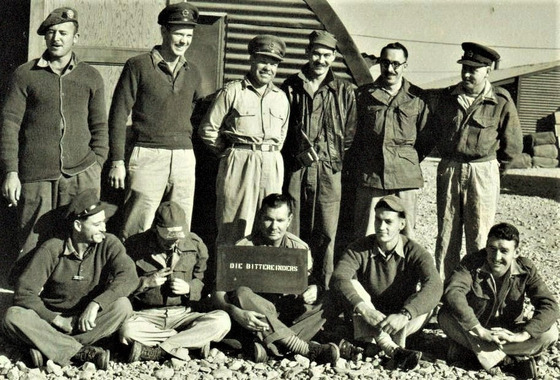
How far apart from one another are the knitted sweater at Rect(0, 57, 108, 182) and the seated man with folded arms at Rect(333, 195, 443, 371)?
2013 millimetres

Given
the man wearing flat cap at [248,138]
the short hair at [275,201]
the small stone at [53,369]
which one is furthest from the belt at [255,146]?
the small stone at [53,369]

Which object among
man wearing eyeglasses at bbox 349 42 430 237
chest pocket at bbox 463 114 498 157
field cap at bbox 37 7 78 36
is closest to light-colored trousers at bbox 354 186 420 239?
man wearing eyeglasses at bbox 349 42 430 237

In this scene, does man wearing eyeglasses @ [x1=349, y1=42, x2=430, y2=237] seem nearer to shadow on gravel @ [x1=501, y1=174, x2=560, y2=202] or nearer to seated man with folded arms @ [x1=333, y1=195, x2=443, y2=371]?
seated man with folded arms @ [x1=333, y1=195, x2=443, y2=371]

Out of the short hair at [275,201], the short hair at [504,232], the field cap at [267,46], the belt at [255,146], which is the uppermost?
the field cap at [267,46]

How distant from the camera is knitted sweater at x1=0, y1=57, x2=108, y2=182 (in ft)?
19.1

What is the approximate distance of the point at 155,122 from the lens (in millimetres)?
6105

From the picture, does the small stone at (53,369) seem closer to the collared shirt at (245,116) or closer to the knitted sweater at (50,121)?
the knitted sweater at (50,121)

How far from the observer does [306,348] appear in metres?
5.42

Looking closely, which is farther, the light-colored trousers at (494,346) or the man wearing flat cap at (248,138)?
the man wearing flat cap at (248,138)

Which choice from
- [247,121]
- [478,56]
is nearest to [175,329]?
[247,121]

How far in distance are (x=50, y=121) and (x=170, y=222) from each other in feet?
3.83

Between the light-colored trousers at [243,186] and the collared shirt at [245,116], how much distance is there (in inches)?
4.6

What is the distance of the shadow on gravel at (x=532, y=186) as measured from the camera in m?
16.8

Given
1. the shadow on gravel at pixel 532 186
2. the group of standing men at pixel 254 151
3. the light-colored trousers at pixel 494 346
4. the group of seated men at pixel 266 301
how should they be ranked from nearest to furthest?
the group of seated men at pixel 266 301
the light-colored trousers at pixel 494 346
the group of standing men at pixel 254 151
the shadow on gravel at pixel 532 186
